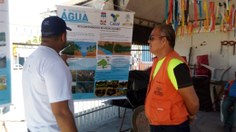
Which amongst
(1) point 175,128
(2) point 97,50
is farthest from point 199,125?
(1) point 175,128

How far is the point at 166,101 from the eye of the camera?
1.82 metres

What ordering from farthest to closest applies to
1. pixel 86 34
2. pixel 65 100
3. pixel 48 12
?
1. pixel 48 12
2. pixel 86 34
3. pixel 65 100

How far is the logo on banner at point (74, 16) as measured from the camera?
3.19 metres

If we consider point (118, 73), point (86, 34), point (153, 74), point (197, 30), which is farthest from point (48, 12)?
point (197, 30)

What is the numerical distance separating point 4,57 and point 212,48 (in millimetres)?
6090

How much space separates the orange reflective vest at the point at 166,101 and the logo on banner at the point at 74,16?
169cm

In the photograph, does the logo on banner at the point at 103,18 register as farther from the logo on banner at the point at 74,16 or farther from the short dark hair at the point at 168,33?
the short dark hair at the point at 168,33

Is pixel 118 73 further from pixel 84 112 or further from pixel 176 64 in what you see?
pixel 176 64

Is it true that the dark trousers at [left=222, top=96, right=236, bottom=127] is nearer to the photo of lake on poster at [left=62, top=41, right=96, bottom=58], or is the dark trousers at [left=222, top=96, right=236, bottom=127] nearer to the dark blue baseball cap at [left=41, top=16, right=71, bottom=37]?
the photo of lake on poster at [left=62, top=41, right=96, bottom=58]

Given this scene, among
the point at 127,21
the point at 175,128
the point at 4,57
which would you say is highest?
the point at 127,21

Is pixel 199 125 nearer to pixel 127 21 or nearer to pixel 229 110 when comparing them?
pixel 229 110

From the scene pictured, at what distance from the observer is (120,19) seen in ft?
11.7

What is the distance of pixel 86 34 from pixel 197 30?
490 centimetres

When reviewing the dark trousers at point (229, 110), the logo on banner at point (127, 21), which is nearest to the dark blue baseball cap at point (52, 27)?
the logo on banner at point (127, 21)
